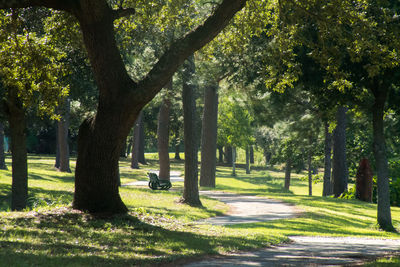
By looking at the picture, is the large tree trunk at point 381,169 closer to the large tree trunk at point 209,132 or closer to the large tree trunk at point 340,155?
the large tree trunk at point 340,155

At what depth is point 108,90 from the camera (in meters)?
11.7

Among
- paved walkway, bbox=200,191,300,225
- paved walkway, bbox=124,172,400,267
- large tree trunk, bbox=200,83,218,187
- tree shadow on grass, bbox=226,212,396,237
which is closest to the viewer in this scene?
paved walkway, bbox=124,172,400,267

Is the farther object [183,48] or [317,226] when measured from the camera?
[317,226]

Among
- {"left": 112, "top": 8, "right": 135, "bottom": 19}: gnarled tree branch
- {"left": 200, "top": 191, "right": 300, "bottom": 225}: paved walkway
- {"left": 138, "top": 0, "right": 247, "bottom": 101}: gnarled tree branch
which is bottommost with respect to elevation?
{"left": 200, "top": 191, "right": 300, "bottom": 225}: paved walkway

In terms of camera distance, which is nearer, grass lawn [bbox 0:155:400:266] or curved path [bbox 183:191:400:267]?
grass lawn [bbox 0:155:400:266]

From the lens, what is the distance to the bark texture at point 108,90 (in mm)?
11594

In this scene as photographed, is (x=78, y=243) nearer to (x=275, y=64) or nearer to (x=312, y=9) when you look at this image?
(x=275, y=64)

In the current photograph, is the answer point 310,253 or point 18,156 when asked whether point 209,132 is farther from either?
point 310,253

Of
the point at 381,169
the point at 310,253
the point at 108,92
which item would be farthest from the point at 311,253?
the point at 381,169

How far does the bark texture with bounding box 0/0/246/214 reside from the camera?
11.6 m

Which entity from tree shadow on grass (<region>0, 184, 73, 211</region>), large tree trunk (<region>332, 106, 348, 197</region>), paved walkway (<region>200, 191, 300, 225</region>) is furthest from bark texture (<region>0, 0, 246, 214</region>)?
large tree trunk (<region>332, 106, 348, 197</region>)

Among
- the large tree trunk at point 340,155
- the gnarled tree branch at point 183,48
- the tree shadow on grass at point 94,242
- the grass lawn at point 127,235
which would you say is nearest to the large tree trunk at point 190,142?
the grass lawn at point 127,235

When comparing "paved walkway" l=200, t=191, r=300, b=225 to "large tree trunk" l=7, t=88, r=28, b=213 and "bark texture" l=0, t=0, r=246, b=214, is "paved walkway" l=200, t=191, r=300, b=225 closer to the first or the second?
"bark texture" l=0, t=0, r=246, b=214

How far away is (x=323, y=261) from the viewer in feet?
30.1
